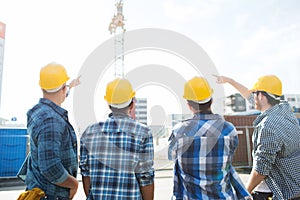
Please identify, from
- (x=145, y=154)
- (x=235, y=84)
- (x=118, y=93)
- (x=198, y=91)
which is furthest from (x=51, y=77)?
(x=235, y=84)

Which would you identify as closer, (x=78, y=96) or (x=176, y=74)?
(x=78, y=96)

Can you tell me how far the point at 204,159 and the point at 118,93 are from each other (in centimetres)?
95

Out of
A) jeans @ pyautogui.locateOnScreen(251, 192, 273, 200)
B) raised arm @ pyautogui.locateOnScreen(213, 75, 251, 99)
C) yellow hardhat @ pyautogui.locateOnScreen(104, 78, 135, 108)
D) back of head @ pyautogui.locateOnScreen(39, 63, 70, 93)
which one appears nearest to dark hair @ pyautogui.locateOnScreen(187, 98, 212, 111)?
yellow hardhat @ pyautogui.locateOnScreen(104, 78, 135, 108)

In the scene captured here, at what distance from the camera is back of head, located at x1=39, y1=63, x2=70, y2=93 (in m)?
2.27

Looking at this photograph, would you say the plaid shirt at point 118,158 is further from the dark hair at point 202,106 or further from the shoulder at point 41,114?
the dark hair at point 202,106

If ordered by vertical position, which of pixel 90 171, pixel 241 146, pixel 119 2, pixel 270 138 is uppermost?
pixel 119 2

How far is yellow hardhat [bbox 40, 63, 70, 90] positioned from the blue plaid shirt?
0.15 meters

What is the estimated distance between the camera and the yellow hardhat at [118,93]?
2.14 metres

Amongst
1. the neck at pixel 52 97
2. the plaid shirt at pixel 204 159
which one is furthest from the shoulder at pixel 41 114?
the plaid shirt at pixel 204 159

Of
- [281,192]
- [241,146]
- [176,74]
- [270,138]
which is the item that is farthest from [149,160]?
A: [241,146]

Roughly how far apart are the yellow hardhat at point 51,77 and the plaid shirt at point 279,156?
2008 millimetres

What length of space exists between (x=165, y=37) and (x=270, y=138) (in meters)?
4.73

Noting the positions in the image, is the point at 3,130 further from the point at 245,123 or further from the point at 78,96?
the point at 245,123

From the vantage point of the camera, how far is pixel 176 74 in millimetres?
6398
